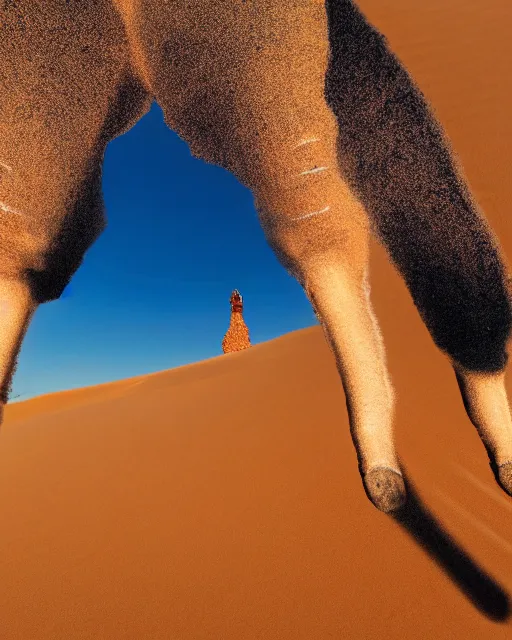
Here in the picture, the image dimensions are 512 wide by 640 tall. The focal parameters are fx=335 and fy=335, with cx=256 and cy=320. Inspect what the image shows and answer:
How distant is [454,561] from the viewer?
788mm

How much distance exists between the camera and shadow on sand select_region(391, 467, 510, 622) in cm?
67

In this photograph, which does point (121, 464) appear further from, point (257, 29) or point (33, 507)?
point (257, 29)

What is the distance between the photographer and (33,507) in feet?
4.75

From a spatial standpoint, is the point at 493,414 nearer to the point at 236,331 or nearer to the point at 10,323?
the point at 10,323

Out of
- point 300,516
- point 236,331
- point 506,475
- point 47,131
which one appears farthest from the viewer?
point 236,331

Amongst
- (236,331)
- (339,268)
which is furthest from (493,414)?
(236,331)

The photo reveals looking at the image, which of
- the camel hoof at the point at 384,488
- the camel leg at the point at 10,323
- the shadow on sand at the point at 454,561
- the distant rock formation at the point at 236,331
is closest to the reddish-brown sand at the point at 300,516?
the shadow on sand at the point at 454,561

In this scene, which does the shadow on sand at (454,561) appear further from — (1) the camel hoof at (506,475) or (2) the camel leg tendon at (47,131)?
(2) the camel leg tendon at (47,131)

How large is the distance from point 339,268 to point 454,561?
29.5 inches

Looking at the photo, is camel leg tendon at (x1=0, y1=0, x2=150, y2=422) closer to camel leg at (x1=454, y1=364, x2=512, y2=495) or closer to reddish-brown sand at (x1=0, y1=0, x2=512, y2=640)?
reddish-brown sand at (x1=0, y1=0, x2=512, y2=640)

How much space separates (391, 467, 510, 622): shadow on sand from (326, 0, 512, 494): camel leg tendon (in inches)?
7.9

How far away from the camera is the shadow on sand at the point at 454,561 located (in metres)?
0.67

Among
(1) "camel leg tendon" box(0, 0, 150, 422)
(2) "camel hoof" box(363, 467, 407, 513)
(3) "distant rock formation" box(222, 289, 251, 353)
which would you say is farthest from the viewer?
(3) "distant rock formation" box(222, 289, 251, 353)

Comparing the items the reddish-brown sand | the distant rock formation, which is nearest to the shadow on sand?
the reddish-brown sand
